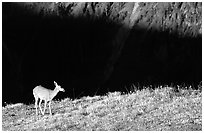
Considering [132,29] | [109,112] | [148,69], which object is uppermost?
[132,29]

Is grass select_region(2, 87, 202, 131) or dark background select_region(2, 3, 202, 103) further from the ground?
dark background select_region(2, 3, 202, 103)

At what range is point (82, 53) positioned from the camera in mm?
92938

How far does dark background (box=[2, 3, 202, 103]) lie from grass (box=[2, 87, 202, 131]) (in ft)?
204

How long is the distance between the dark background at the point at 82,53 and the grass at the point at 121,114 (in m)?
62.1

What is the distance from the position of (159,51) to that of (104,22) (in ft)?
64.4

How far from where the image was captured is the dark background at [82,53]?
84000 mm

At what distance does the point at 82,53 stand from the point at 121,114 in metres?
78.0

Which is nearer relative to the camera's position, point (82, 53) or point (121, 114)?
point (121, 114)

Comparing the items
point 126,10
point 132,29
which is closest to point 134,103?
point 126,10

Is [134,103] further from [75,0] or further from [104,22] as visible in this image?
[104,22]

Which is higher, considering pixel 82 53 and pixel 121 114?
Result: pixel 82 53

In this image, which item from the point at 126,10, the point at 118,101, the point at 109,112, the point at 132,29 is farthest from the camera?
the point at 132,29

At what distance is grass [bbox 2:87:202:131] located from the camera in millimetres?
14102

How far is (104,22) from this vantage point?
89.6 m
